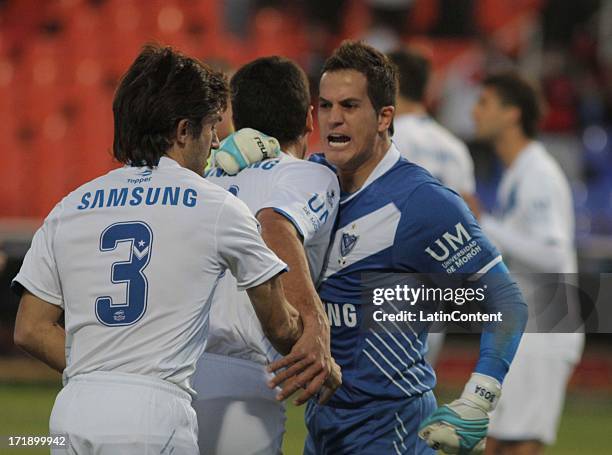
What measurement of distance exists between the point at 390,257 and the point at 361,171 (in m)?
0.35

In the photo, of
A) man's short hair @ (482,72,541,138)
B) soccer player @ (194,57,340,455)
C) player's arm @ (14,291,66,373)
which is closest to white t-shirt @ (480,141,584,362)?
man's short hair @ (482,72,541,138)

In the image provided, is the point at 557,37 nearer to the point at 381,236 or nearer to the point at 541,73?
the point at 541,73

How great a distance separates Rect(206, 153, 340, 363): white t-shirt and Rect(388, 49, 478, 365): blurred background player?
2.94 metres

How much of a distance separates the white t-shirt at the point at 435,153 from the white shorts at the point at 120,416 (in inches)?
151

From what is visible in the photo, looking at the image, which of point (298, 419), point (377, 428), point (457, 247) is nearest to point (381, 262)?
point (457, 247)

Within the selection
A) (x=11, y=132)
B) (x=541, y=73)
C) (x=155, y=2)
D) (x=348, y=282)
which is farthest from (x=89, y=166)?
(x=348, y=282)

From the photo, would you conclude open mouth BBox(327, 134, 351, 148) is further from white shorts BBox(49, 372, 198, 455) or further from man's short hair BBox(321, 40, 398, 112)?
white shorts BBox(49, 372, 198, 455)

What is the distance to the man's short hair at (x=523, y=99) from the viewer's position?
7113 mm

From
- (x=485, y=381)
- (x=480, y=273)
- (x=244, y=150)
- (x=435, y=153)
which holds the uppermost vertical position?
(x=244, y=150)

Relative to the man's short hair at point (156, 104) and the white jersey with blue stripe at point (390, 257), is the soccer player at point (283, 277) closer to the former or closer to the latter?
the white jersey with blue stripe at point (390, 257)

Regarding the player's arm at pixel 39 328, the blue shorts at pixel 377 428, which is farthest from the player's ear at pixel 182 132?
the blue shorts at pixel 377 428

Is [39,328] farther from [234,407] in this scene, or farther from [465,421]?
[465,421]

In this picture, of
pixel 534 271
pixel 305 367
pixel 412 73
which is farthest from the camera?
pixel 412 73

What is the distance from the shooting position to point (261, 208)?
3570 millimetres
